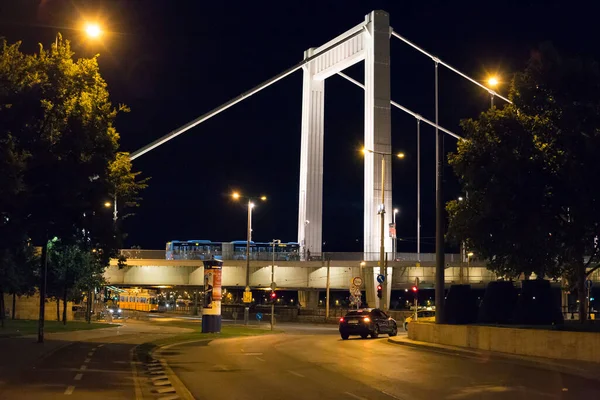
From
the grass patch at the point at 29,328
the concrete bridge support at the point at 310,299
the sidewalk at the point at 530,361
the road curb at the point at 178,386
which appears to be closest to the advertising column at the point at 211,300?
the grass patch at the point at 29,328

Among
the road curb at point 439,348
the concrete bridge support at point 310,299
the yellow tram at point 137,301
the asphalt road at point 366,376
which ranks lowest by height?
the yellow tram at point 137,301

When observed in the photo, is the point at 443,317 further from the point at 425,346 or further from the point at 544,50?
the point at 544,50

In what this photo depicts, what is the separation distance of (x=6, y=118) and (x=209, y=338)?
67.6 ft

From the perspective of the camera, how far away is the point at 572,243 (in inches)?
966

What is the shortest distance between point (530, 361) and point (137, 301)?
86.5 metres

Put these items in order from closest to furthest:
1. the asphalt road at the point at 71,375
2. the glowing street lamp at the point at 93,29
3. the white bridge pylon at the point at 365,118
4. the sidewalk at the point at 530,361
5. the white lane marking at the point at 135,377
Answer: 1. the asphalt road at the point at 71,375
2. the white lane marking at the point at 135,377
3. the sidewalk at the point at 530,361
4. the glowing street lamp at the point at 93,29
5. the white bridge pylon at the point at 365,118

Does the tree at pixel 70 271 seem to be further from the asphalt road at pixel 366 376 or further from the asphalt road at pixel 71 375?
the asphalt road at pixel 366 376

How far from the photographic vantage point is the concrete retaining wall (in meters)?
20.9

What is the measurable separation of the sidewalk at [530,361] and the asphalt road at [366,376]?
0.17 metres

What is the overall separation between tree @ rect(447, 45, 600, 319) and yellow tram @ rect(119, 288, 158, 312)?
253ft

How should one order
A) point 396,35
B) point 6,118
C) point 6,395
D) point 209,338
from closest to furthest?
point 6,395 → point 6,118 → point 209,338 → point 396,35

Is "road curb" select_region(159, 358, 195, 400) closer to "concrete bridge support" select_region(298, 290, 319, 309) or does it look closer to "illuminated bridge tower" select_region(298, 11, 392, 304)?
"illuminated bridge tower" select_region(298, 11, 392, 304)

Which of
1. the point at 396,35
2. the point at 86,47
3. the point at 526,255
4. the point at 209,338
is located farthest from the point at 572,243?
the point at 396,35

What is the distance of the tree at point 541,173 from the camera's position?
24203 mm
